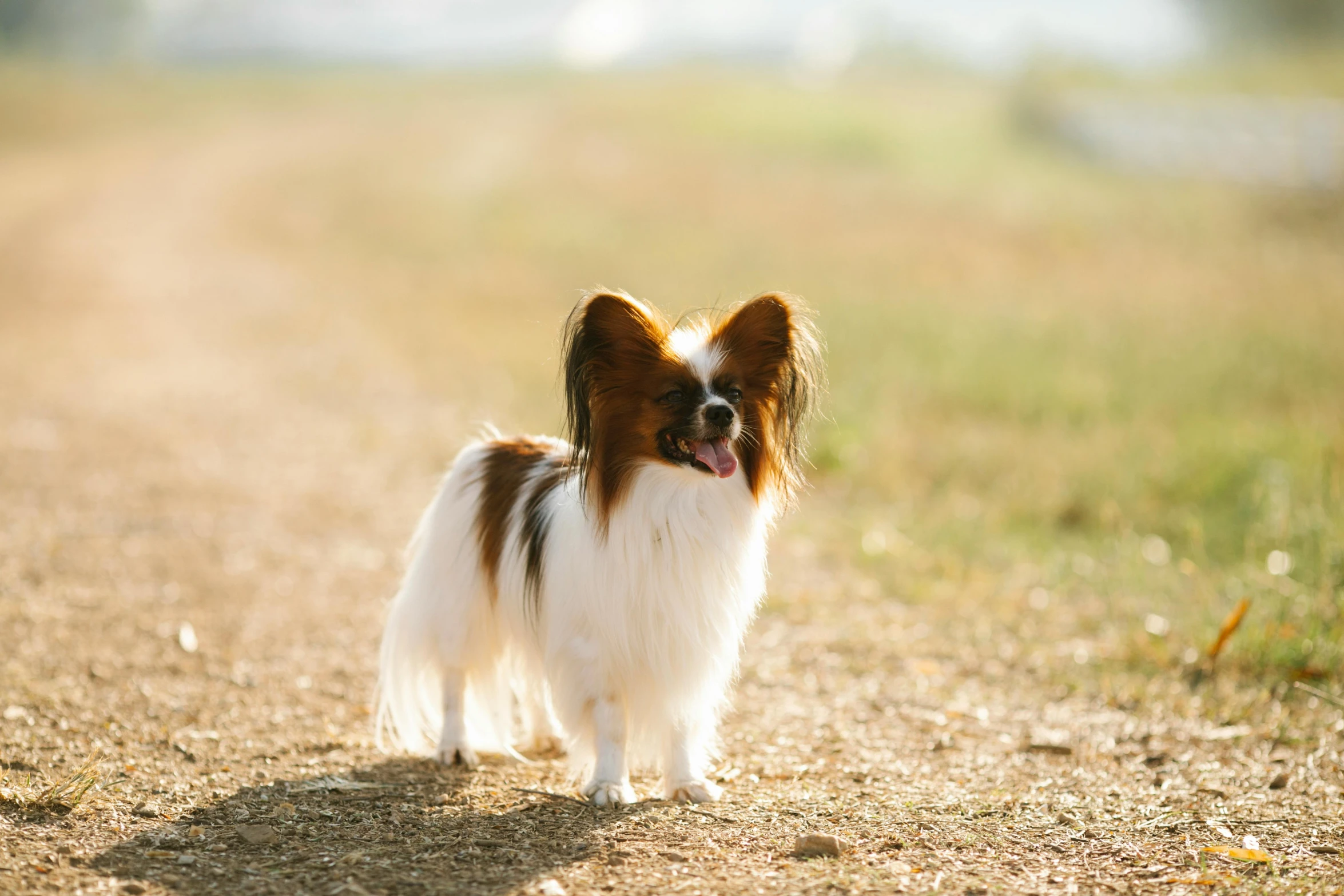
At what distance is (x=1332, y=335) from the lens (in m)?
11.6

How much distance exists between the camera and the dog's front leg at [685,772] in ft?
13.9

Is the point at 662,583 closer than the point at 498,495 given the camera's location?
Yes

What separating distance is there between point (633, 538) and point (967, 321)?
32.6 ft

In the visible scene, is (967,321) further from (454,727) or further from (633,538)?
(633,538)

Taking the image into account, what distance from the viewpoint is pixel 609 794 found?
4145 mm

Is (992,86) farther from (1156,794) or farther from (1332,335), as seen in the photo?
(1156,794)

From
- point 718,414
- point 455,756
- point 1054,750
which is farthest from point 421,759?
point 1054,750

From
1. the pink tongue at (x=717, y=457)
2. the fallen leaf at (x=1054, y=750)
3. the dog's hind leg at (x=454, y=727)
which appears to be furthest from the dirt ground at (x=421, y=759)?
the pink tongue at (x=717, y=457)

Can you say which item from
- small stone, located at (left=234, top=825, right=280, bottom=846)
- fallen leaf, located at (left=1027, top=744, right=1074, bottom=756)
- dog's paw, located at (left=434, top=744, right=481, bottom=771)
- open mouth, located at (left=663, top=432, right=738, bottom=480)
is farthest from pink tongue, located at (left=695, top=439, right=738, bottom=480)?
fallen leaf, located at (left=1027, top=744, right=1074, bottom=756)

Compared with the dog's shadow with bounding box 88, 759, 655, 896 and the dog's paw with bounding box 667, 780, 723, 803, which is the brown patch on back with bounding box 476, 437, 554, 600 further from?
the dog's paw with bounding box 667, 780, 723, 803

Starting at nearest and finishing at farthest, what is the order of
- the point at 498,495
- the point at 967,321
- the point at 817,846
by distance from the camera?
the point at 817,846, the point at 498,495, the point at 967,321

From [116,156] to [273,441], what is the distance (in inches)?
Answer: 1047

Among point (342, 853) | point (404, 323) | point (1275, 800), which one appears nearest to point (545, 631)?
point (342, 853)

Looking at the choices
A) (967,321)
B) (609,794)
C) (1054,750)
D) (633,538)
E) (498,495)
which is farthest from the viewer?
(967,321)
